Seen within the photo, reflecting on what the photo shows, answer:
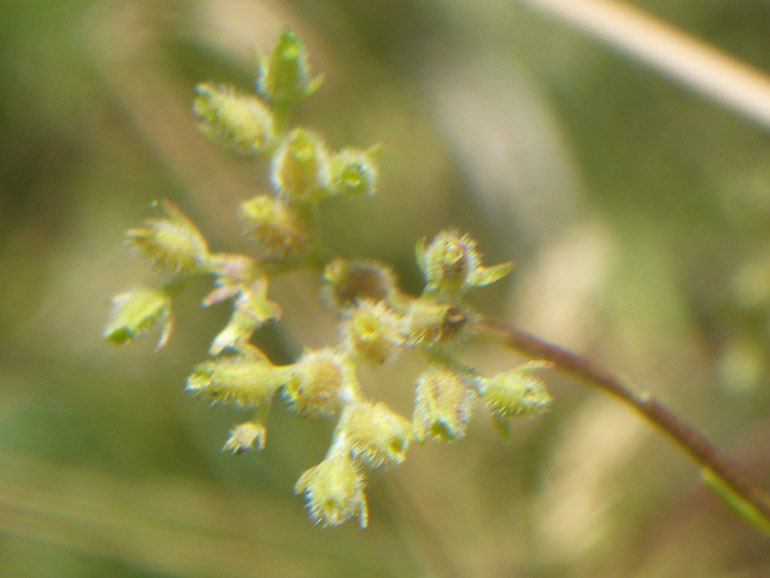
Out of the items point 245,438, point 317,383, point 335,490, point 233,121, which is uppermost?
point 233,121

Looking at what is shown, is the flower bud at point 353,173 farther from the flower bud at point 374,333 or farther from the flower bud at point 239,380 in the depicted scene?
the flower bud at point 239,380

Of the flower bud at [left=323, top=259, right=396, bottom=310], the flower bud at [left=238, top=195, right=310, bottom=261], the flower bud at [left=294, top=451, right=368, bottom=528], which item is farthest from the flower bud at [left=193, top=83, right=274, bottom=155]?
the flower bud at [left=294, top=451, right=368, bottom=528]

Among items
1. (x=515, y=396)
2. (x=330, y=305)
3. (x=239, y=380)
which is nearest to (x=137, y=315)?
(x=239, y=380)

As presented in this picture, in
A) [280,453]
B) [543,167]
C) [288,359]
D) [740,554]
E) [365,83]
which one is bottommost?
[740,554]

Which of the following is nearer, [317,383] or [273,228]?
[317,383]

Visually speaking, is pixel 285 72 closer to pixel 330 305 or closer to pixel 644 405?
pixel 330 305

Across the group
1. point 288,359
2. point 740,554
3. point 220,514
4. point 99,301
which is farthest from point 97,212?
point 740,554

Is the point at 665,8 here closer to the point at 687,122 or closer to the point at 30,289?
the point at 687,122
